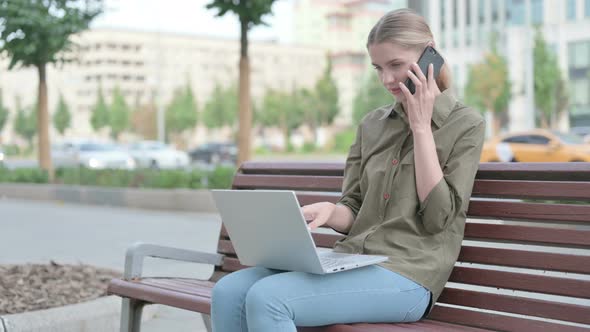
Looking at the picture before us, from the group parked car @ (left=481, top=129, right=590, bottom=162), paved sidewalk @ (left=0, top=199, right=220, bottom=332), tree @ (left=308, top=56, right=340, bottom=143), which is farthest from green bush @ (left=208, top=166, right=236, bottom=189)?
tree @ (left=308, top=56, right=340, bottom=143)

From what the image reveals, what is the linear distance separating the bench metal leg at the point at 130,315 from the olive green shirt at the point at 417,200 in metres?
1.00

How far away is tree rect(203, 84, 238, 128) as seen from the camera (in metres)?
65.6

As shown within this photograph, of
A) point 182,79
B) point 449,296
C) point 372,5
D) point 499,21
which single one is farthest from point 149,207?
point 372,5

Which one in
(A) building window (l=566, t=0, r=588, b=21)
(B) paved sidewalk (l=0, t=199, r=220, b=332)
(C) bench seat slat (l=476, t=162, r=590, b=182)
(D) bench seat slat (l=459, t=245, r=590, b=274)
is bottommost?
(B) paved sidewalk (l=0, t=199, r=220, b=332)

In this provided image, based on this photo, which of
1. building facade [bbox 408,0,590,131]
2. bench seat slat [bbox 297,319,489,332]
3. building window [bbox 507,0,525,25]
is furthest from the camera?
building window [bbox 507,0,525,25]

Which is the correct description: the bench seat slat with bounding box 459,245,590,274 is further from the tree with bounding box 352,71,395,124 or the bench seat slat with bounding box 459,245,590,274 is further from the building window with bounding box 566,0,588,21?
the building window with bounding box 566,0,588,21

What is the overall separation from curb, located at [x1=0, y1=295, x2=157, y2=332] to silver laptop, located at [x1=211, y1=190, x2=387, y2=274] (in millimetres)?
1751

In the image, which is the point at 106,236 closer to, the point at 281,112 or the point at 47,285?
the point at 47,285

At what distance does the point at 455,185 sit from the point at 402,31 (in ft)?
1.68

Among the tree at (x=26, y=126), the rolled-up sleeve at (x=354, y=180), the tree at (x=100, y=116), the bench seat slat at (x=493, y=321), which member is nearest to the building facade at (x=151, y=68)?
the tree at (x=100, y=116)

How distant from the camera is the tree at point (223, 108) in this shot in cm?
6556

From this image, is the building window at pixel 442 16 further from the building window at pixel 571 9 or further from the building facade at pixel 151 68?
the building facade at pixel 151 68

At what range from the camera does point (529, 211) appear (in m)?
2.83

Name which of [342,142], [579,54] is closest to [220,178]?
[342,142]
